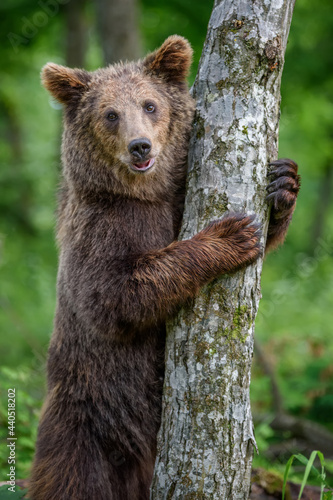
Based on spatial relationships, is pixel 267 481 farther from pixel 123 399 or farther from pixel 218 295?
pixel 218 295

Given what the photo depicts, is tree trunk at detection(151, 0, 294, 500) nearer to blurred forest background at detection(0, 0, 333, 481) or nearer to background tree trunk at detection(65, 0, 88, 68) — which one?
→ blurred forest background at detection(0, 0, 333, 481)

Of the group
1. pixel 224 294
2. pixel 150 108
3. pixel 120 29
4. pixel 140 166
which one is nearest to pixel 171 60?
pixel 150 108

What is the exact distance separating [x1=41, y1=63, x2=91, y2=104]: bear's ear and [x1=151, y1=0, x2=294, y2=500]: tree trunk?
1078mm

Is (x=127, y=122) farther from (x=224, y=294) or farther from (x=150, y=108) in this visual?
(x=224, y=294)

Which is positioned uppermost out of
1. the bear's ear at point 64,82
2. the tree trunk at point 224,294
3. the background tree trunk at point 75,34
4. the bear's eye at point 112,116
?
the background tree trunk at point 75,34

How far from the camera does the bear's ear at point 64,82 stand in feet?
13.2

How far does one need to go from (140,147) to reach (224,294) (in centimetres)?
119

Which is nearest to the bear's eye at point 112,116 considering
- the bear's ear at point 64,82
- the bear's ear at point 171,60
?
the bear's ear at point 64,82

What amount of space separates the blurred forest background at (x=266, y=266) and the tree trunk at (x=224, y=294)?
1.63 m

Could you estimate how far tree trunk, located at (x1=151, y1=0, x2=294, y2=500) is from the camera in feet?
10.5

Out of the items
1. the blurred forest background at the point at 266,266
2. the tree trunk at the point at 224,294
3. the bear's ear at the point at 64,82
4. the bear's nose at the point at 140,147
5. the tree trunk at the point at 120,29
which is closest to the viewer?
the tree trunk at the point at 224,294

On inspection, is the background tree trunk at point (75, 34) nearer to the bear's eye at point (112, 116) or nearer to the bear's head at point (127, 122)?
the bear's head at point (127, 122)

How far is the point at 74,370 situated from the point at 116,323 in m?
0.68

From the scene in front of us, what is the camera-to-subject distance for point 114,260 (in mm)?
3715
